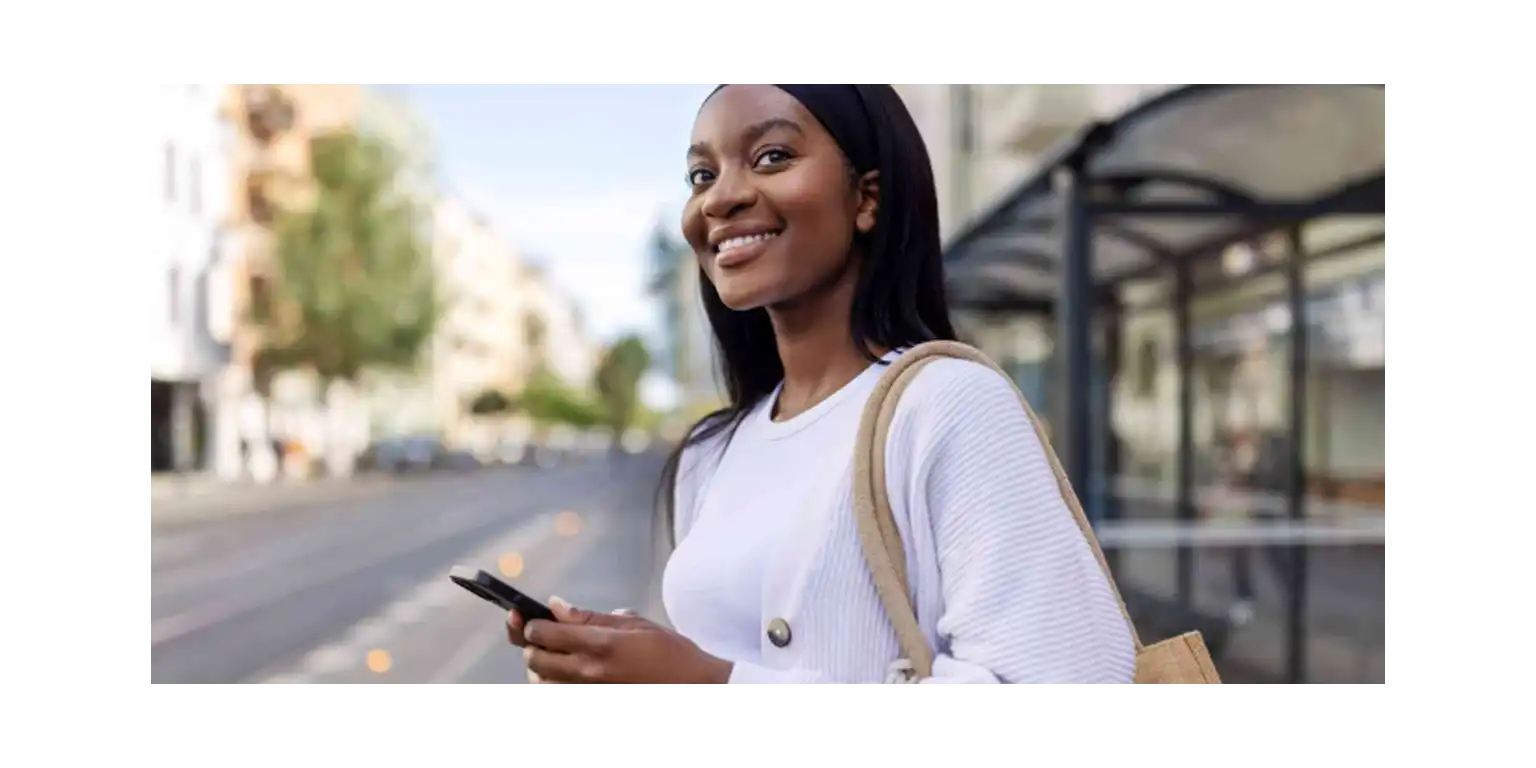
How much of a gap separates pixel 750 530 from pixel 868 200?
15.5 inches

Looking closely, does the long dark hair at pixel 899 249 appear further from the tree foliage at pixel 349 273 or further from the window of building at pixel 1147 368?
the tree foliage at pixel 349 273

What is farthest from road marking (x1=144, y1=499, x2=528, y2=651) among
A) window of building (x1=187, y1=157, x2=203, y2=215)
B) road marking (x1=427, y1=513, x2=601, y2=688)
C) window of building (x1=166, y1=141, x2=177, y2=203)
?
window of building (x1=187, y1=157, x2=203, y2=215)

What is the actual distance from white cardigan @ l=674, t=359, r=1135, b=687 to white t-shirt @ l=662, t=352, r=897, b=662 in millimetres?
80

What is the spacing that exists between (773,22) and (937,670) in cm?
206

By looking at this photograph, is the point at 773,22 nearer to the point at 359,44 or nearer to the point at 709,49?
the point at 709,49

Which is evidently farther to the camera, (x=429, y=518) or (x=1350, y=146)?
(x=429, y=518)

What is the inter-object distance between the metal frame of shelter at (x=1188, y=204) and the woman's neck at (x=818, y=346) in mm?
2433

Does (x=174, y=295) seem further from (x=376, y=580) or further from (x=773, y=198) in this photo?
(x=773, y=198)

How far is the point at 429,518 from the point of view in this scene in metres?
19.3

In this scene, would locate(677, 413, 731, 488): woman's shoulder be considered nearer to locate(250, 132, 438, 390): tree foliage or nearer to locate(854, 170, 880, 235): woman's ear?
locate(854, 170, 880, 235): woman's ear

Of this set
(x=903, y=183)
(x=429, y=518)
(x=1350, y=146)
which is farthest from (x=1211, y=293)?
(x=429, y=518)

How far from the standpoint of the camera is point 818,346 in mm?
1795

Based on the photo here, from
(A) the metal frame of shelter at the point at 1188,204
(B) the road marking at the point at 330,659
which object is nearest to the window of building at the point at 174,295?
(B) the road marking at the point at 330,659

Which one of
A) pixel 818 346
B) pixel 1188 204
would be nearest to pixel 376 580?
pixel 1188 204
